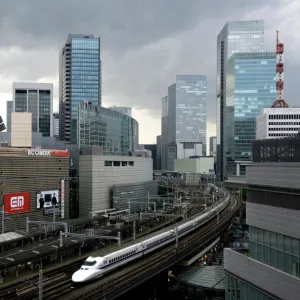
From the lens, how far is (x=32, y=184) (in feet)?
184

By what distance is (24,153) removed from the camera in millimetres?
56094

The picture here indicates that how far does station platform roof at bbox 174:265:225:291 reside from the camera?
35.8 meters

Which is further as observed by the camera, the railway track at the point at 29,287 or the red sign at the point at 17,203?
the red sign at the point at 17,203

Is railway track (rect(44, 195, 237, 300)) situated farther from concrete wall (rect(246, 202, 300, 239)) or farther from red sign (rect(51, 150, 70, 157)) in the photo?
red sign (rect(51, 150, 70, 157))

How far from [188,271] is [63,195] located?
2855cm

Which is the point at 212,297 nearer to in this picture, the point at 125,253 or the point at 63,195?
the point at 125,253

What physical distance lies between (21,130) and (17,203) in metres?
19.6

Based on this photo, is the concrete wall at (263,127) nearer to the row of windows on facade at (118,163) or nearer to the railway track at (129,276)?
the row of windows on facade at (118,163)

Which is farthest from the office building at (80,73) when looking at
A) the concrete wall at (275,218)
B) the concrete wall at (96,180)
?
the concrete wall at (275,218)

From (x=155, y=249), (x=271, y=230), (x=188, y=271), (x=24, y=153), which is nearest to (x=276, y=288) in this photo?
(x=271, y=230)

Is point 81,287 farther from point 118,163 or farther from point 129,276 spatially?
point 118,163

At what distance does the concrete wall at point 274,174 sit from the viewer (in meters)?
21.2

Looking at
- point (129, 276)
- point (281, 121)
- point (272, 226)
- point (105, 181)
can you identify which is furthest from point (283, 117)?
point (272, 226)

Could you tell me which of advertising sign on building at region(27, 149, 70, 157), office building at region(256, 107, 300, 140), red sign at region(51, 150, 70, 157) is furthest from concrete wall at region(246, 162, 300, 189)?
office building at region(256, 107, 300, 140)
